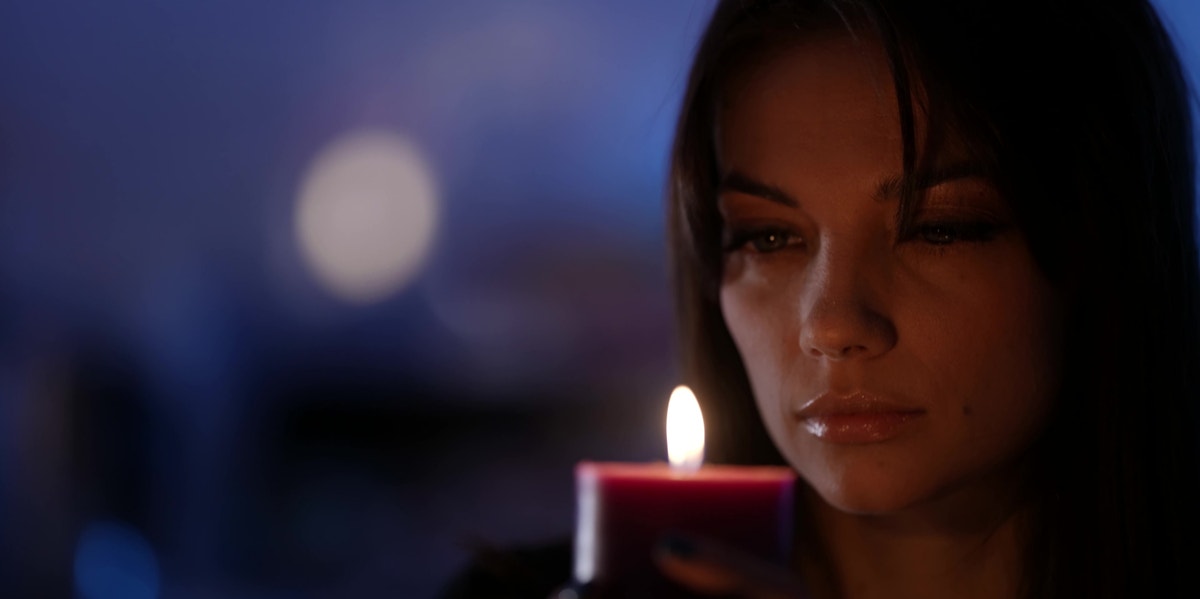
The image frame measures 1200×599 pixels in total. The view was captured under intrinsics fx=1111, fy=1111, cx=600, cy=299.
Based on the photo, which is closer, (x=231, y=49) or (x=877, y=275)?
(x=877, y=275)

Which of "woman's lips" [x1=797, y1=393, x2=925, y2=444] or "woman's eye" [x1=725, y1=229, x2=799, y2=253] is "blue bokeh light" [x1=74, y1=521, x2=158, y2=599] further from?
"woman's lips" [x1=797, y1=393, x2=925, y2=444]

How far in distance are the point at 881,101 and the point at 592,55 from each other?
2.71 m

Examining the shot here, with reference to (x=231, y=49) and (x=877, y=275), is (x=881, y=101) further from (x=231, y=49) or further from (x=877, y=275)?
(x=231, y=49)

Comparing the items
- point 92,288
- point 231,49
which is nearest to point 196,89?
point 231,49

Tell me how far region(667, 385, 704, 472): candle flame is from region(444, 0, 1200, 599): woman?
1.27ft

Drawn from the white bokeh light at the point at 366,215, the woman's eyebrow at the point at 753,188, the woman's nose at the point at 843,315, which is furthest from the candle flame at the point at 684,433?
the white bokeh light at the point at 366,215

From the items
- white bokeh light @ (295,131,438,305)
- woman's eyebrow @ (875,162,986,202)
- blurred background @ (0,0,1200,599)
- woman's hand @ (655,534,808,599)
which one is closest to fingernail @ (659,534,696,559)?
woman's hand @ (655,534,808,599)

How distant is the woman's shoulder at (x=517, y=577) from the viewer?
173 centimetres

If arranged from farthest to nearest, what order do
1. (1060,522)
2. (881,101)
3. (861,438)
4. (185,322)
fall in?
(185,322) → (1060,522) → (881,101) → (861,438)

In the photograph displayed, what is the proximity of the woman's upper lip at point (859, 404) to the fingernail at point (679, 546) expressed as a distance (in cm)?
67

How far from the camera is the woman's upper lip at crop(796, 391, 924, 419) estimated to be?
1414 mm

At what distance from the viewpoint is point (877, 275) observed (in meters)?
1.45

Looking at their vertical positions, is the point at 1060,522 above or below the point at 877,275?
below

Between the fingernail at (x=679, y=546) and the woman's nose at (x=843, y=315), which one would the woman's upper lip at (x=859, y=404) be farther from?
the fingernail at (x=679, y=546)
